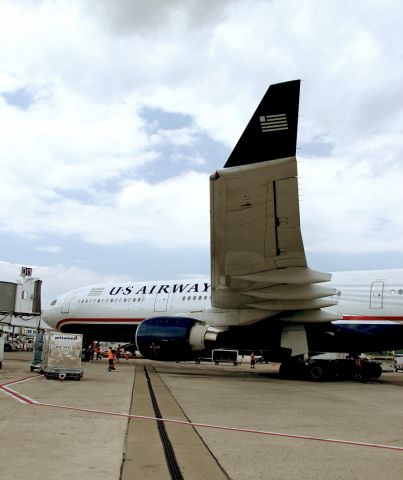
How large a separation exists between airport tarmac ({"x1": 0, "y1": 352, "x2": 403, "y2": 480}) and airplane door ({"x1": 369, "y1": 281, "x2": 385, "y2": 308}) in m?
6.34

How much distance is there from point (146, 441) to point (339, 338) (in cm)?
1180

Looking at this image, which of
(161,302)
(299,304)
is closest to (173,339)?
(299,304)

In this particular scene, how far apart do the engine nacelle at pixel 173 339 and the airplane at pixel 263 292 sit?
32 mm

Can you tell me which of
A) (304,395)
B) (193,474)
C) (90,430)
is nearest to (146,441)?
(90,430)

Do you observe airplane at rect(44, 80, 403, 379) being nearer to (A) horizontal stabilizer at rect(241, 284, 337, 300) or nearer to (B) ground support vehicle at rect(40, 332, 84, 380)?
(A) horizontal stabilizer at rect(241, 284, 337, 300)

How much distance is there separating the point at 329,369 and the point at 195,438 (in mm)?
11513

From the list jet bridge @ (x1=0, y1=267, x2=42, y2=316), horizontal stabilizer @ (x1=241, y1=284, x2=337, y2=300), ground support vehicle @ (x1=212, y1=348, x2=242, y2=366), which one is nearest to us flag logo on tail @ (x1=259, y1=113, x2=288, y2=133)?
horizontal stabilizer @ (x1=241, y1=284, x2=337, y2=300)

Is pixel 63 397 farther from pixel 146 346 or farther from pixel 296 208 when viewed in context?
pixel 146 346

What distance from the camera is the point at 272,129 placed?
30.2ft

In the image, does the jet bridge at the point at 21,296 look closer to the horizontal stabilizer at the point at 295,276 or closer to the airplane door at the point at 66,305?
the airplane door at the point at 66,305

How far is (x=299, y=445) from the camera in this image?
5121 millimetres

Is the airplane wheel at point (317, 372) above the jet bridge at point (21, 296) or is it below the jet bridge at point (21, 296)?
below

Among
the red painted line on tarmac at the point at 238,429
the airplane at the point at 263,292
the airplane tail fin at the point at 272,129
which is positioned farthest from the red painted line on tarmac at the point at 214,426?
the airplane tail fin at the point at 272,129

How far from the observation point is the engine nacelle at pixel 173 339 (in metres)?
15.5
